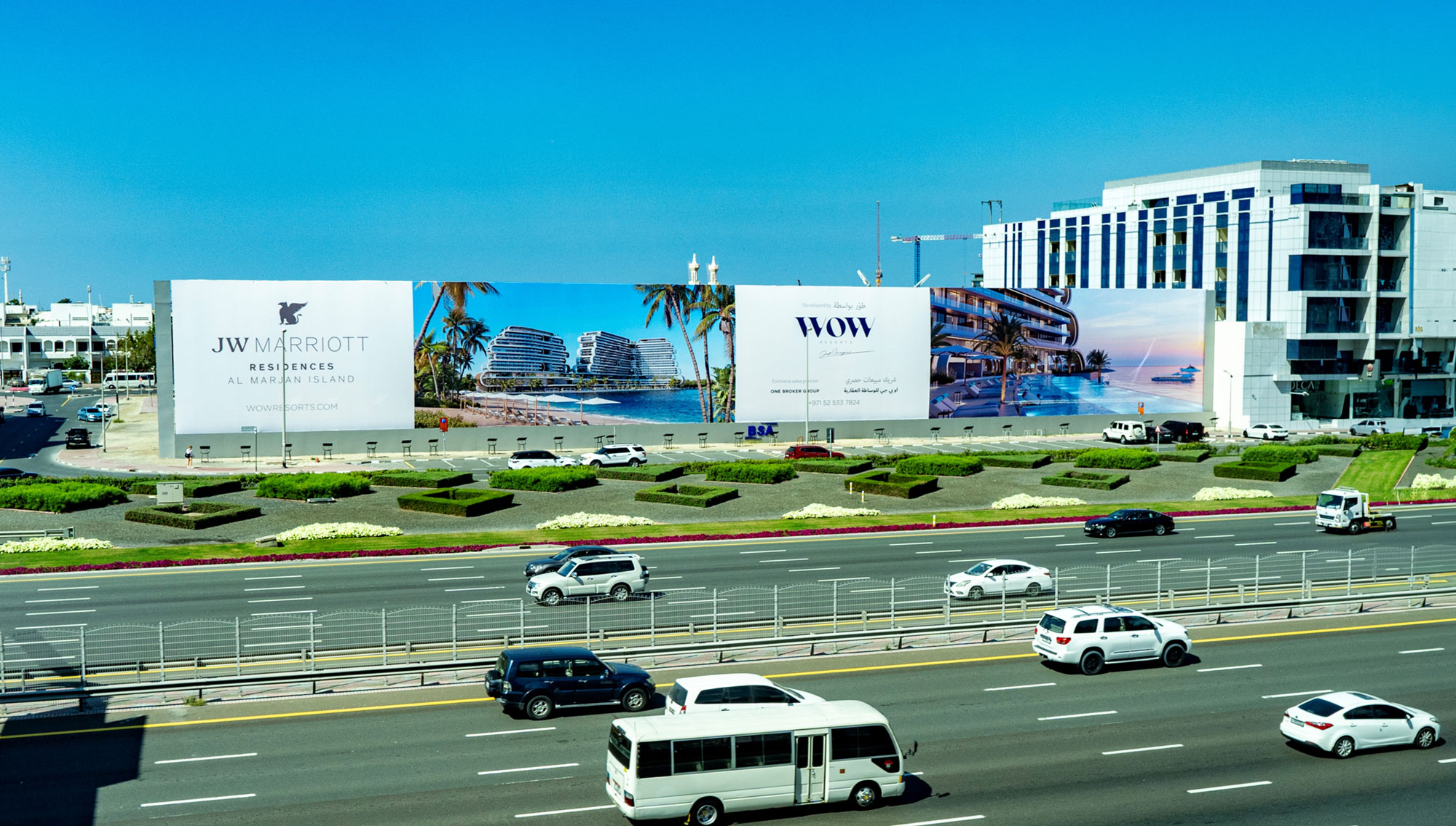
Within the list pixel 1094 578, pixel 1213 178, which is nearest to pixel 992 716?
pixel 1094 578

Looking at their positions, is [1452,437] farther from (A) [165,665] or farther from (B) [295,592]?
(A) [165,665]

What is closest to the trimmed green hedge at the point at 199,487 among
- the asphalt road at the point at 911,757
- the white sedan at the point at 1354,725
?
the asphalt road at the point at 911,757

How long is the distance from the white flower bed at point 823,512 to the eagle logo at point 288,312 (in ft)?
155

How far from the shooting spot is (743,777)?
22.1m

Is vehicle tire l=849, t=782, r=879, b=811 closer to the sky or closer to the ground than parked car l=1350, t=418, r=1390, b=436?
closer to the ground

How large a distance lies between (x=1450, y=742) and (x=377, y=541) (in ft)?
137

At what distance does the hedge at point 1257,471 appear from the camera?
7506 cm

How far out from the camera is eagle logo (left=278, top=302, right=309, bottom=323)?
90375 millimetres

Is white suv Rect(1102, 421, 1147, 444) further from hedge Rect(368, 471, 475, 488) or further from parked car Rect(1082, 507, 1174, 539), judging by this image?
hedge Rect(368, 471, 475, 488)

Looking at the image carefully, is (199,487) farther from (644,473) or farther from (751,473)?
(751,473)

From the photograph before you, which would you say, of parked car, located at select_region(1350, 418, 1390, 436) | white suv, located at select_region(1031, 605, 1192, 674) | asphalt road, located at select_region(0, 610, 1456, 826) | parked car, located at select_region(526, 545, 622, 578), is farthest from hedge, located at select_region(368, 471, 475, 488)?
parked car, located at select_region(1350, 418, 1390, 436)

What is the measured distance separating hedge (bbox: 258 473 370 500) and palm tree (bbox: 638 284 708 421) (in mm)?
38935

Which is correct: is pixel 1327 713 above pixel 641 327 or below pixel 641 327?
below

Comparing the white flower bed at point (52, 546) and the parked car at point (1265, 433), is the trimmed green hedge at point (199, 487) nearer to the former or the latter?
the white flower bed at point (52, 546)
